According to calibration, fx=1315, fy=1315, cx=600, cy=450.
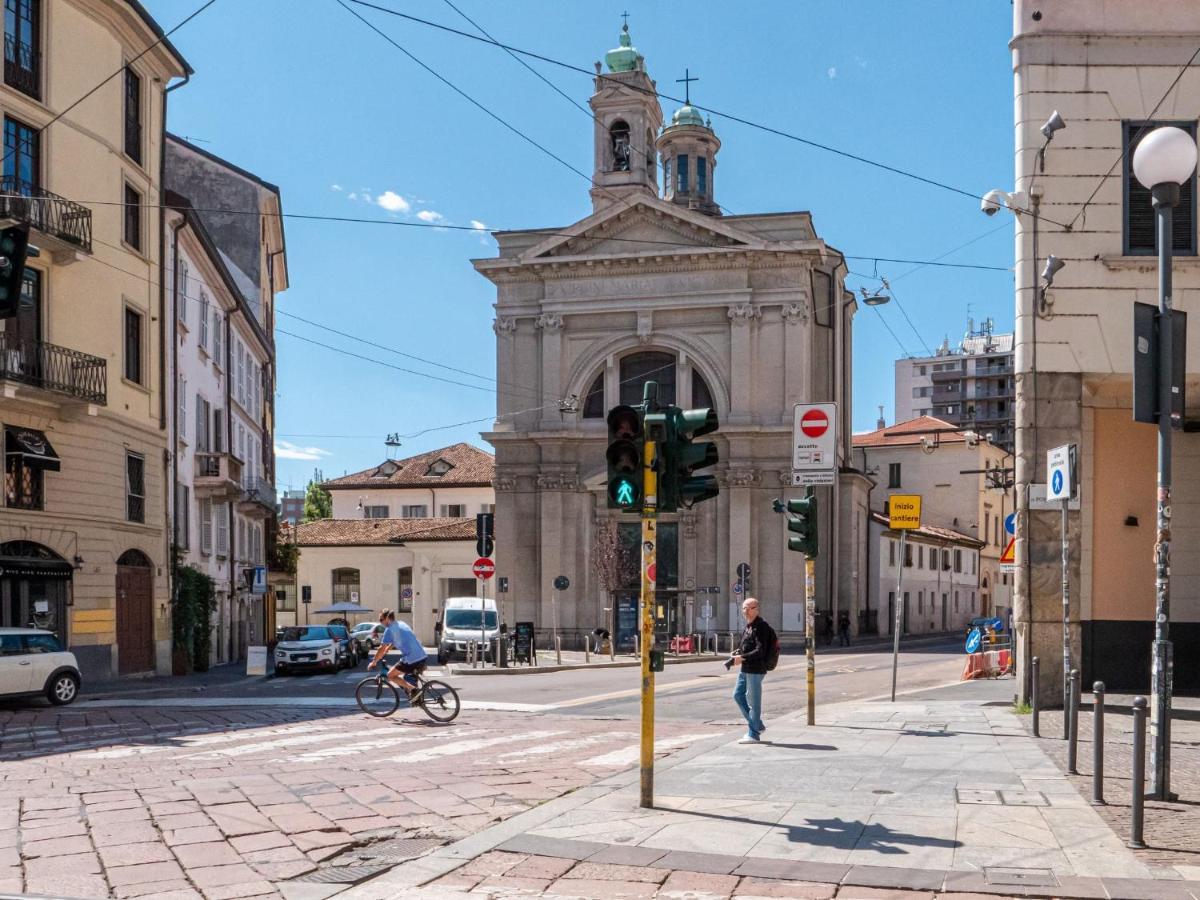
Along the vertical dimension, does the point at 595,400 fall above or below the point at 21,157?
below

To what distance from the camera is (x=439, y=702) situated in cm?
1775

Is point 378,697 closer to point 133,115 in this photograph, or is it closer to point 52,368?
point 52,368

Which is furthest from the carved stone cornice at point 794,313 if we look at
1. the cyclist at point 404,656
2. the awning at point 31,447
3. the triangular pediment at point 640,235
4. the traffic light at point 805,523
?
the traffic light at point 805,523

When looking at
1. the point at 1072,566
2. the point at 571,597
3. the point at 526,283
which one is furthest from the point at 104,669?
the point at 526,283

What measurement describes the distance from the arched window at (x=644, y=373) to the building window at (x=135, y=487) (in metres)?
25.9

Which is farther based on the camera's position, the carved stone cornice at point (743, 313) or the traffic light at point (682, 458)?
the carved stone cornice at point (743, 313)

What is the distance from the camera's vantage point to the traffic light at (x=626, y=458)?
9.55m

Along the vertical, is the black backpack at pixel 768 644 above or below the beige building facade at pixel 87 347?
below

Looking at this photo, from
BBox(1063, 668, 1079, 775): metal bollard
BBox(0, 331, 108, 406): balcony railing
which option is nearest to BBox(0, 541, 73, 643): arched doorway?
BBox(0, 331, 108, 406): balcony railing

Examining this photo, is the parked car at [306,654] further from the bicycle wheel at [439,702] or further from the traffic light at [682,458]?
the traffic light at [682,458]

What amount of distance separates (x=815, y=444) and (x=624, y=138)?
4659cm

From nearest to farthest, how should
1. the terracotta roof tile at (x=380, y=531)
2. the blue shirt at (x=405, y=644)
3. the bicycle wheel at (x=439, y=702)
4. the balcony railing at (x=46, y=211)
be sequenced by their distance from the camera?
the bicycle wheel at (x=439, y=702)
the blue shirt at (x=405, y=644)
the balcony railing at (x=46, y=211)
the terracotta roof tile at (x=380, y=531)

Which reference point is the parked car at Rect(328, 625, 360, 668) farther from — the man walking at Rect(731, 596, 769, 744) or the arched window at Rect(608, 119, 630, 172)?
the arched window at Rect(608, 119, 630, 172)

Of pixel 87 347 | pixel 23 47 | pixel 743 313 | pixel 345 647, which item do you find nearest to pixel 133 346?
pixel 87 347
